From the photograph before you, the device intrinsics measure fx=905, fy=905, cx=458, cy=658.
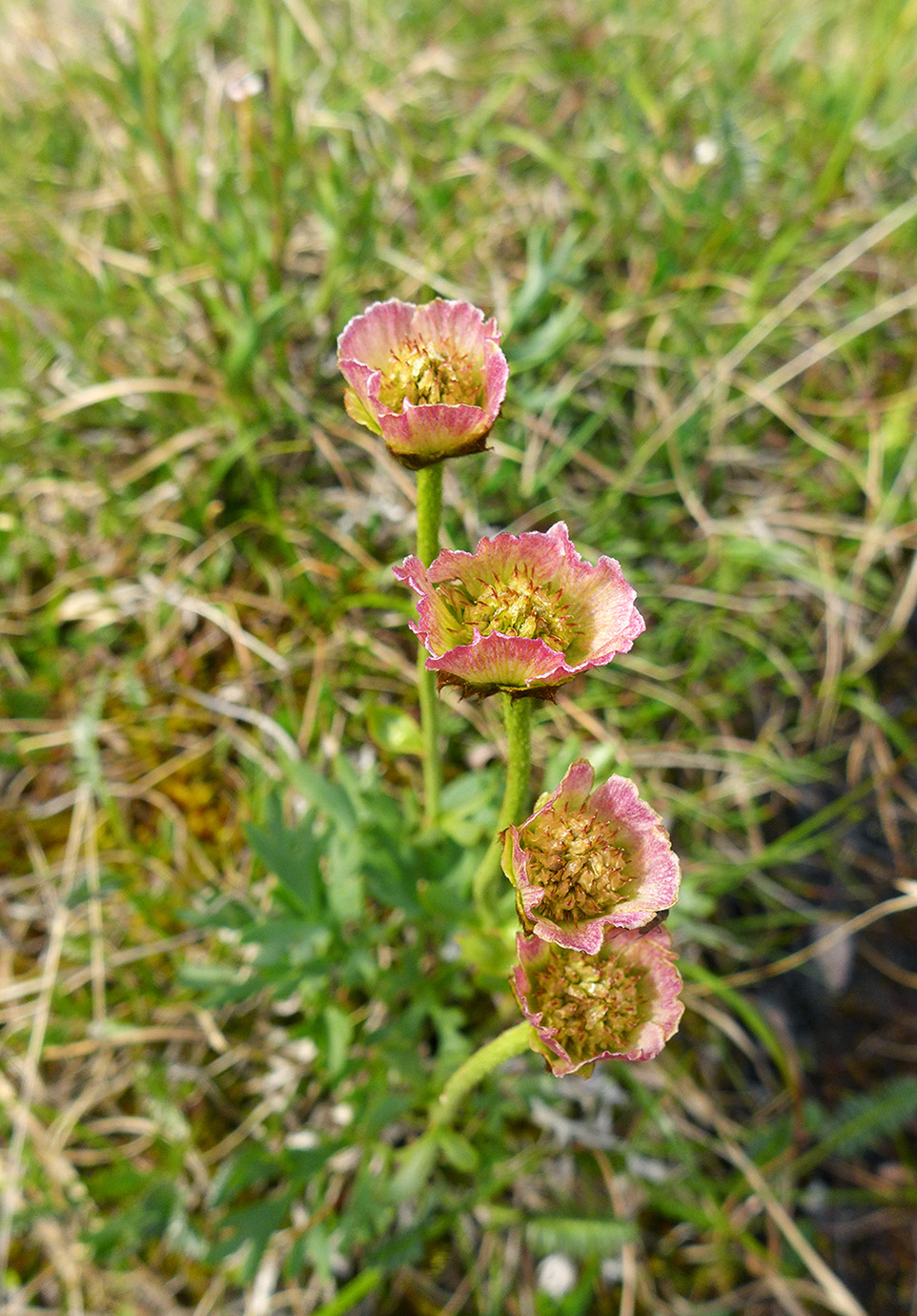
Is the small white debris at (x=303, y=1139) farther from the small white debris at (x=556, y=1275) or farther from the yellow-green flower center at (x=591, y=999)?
the yellow-green flower center at (x=591, y=999)

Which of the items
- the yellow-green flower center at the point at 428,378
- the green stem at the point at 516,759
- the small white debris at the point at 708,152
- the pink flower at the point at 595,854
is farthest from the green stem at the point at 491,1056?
the small white debris at the point at 708,152

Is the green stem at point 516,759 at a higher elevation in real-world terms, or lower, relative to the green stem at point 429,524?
lower

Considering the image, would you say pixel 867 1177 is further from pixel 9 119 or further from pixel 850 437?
pixel 9 119

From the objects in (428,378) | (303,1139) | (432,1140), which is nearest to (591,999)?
(432,1140)

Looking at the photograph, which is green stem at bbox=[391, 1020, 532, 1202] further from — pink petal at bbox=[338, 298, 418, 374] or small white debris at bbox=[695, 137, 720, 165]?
small white debris at bbox=[695, 137, 720, 165]

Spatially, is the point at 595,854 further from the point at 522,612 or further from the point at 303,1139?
the point at 303,1139
